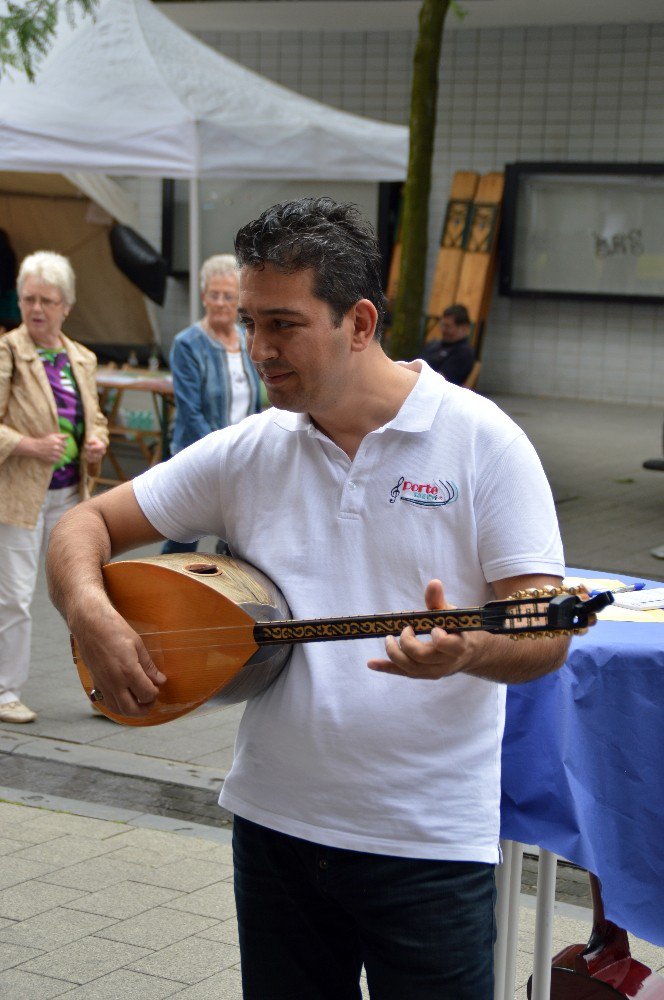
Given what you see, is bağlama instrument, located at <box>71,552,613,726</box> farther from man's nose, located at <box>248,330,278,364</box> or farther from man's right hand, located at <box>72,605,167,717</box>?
man's nose, located at <box>248,330,278,364</box>

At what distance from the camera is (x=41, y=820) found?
176 inches

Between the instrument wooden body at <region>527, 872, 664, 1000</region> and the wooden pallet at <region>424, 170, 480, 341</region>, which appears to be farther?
the wooden pallet at <region>424, 170, 480, 341</region>

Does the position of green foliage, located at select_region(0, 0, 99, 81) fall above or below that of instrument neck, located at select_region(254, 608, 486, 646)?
above

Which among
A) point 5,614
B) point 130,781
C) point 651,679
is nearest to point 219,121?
point 5,614

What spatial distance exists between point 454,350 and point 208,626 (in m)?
9.37

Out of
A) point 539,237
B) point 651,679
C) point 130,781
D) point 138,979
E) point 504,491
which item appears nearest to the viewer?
point 504,491

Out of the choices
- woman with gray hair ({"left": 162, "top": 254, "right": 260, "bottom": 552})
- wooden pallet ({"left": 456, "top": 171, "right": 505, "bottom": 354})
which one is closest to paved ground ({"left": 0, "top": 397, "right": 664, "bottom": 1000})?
woman with gray hair ({"left": 162, "top": 254, "right": 260, "bottom": 552})

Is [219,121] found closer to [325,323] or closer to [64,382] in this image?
[64,382]

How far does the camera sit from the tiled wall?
15.6 m

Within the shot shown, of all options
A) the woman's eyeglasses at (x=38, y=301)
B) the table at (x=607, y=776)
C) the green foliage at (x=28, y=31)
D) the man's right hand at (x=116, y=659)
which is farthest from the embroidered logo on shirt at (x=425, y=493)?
the green foliage at (x=28, y=31)

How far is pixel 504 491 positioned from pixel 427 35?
8.00 m

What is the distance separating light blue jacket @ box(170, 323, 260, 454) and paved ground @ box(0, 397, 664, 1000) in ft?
4.16

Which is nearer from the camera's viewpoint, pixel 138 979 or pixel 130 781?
pixel 138 979

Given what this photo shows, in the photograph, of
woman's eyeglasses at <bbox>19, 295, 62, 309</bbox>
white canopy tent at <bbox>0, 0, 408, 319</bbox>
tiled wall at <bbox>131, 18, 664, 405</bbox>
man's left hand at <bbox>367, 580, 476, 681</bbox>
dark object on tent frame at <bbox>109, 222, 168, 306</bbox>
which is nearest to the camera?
man's left hand at <bbox>367, 580, 476, 681</bbox>
